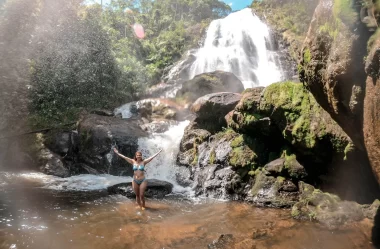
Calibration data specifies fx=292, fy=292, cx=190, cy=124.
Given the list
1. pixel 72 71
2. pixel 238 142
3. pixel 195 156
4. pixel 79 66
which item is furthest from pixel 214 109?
pixel 79 66

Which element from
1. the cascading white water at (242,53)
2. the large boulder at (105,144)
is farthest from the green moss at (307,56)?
the cascading white water at (242,53)

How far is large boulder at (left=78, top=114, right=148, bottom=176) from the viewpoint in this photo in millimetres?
13227

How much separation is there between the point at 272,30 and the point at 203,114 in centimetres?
1809

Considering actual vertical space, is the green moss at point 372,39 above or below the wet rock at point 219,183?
above

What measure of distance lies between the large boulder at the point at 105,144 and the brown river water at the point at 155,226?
13.1ft

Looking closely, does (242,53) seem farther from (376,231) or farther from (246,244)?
(246,244)

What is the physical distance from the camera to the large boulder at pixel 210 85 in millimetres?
19109

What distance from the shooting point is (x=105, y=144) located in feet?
44.4

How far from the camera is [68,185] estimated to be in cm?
1122

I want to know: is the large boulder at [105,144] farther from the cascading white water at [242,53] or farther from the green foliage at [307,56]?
the cascading white water at [242,53]

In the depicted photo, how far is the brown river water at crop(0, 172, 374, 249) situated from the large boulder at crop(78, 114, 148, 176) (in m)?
3.99

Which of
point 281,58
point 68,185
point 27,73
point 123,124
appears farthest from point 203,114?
point 281,58

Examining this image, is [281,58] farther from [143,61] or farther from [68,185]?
[68,185]

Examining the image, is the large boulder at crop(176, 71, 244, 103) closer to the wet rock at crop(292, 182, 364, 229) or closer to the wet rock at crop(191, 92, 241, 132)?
the wet rock at crop(191, 92, 241, 132)
